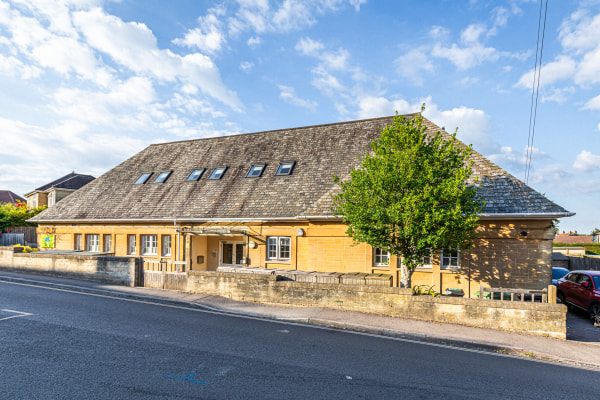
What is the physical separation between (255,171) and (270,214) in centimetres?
413

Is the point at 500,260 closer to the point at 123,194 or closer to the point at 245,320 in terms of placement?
the point at 245,320

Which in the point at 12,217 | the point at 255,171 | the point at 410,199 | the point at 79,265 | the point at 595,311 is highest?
the point at 255,171

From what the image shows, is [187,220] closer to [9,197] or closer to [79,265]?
[79,265]

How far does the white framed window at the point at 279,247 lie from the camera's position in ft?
55.5

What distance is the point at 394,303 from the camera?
34.4 ft

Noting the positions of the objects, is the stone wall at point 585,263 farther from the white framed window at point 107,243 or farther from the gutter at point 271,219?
the white framed window at point 107,243

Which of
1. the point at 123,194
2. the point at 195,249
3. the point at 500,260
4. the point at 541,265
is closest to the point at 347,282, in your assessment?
the point at 500,260

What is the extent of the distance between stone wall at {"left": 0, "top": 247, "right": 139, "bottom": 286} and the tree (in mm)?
10103

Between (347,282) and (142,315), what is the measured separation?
6.58 meters

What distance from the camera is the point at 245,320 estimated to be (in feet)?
33.3

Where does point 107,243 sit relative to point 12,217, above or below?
below

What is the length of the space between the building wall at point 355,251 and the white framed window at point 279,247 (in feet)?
0.69

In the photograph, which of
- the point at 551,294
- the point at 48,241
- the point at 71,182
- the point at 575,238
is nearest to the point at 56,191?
the point at 71,182

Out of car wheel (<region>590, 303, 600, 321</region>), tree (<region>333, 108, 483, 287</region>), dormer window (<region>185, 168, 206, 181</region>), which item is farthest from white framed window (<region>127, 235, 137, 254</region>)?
car wheel (<region>590, 303, 600, 321</region>)
